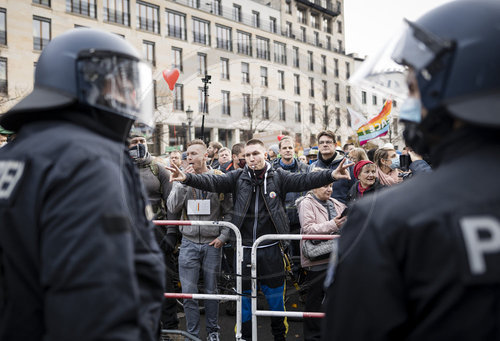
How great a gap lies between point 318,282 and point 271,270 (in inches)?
19.5

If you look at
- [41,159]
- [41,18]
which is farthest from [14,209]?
[41,18]

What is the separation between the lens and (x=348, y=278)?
1036 mm

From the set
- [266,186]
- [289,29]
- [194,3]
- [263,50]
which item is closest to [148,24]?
[194,3]

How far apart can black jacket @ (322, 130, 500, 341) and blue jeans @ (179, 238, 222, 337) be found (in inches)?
133

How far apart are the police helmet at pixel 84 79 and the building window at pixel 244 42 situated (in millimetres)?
31691

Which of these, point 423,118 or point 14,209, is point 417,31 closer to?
point 423,118

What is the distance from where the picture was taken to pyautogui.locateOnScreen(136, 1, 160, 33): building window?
Answer: 26500 millimetres

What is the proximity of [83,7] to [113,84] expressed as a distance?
91.7 feet

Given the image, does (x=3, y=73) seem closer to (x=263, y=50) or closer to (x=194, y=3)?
(x=194, y=3)

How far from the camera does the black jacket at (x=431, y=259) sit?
0.91 meters

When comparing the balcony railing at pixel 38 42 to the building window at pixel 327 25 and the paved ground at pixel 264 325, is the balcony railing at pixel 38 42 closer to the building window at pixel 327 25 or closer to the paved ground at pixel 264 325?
the paved ground at pixel 264 325

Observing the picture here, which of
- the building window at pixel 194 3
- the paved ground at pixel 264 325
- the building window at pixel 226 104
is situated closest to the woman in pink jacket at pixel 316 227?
the paved ground at pixel 264 325

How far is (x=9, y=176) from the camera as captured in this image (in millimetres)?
1150

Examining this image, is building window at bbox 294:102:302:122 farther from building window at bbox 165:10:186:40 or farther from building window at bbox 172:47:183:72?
building window at bbox 165:10:186:40
